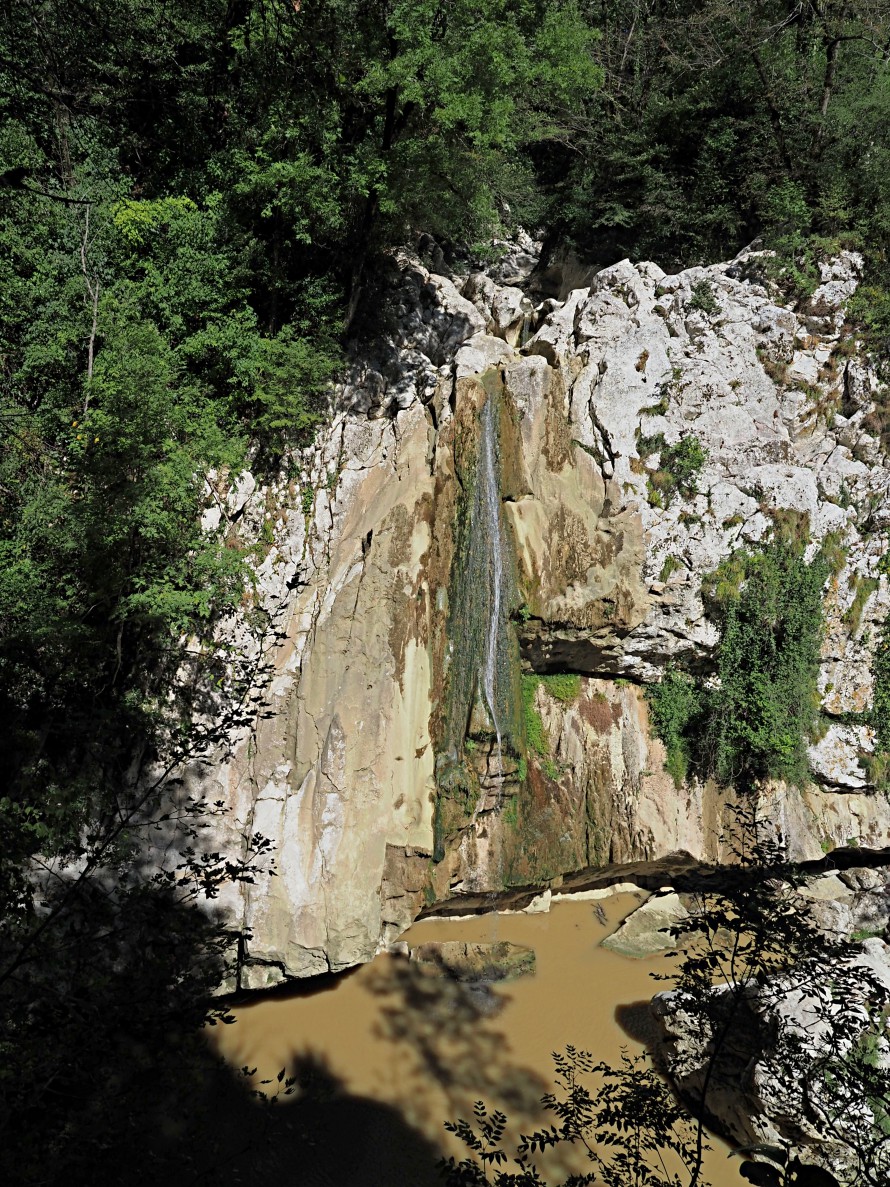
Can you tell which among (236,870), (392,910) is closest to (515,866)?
(392,910)

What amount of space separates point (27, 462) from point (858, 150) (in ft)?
45.9

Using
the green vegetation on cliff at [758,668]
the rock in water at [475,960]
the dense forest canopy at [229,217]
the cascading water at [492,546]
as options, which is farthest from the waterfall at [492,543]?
the green vegetation on cliff at [758,668]

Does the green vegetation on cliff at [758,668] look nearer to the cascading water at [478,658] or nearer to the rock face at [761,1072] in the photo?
the cascading water at [478,658]

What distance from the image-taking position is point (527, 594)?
34.3 feet

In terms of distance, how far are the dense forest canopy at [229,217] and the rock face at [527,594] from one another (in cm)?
95

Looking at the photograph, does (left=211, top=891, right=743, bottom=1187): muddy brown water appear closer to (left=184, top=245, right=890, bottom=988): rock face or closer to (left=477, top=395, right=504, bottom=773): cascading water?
(left=184, top=245, right=890, bottom=988): rock face

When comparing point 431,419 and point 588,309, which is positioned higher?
point 588,309

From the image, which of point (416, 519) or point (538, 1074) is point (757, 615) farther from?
point (538, 1074)

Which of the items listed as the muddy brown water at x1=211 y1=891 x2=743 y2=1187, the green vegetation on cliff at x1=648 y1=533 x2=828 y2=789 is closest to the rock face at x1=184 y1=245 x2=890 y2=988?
the green vegetation on cliff at x1=648 y1=533 x2=828 y2=789

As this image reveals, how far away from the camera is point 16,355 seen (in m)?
10.0

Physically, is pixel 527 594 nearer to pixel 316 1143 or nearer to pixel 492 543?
pixel 492 543

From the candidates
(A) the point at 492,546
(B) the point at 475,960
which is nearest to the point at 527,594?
(A) the point at 492,546

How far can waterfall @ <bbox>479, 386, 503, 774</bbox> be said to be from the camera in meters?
10.3

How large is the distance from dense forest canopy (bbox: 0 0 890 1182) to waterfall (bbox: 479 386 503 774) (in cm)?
255
